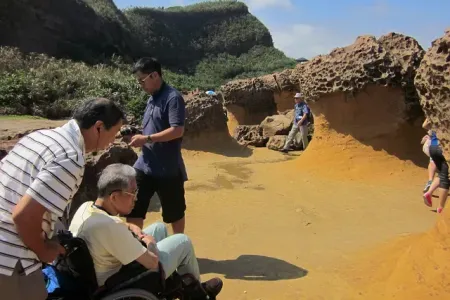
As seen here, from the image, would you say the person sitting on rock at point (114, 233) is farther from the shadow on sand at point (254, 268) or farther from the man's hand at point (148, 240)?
the shadow on sand at point (254, 268)

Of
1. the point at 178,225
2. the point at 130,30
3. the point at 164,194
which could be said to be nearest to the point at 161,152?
the point at 164,194

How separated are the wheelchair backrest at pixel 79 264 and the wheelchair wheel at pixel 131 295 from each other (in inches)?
4.7

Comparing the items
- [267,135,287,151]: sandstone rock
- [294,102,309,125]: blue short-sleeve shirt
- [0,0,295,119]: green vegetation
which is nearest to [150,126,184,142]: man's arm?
[294,102,309,125]: blue short-sleeve shirt

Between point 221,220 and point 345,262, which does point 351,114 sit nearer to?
point 221,220

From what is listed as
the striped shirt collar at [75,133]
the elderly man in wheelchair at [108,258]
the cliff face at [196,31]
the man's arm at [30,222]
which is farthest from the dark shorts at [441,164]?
the cliff face at [196,31]

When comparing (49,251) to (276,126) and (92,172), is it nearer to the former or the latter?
(92,172)

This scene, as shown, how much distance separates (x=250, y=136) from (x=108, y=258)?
392 inches

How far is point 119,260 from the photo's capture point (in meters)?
2.37

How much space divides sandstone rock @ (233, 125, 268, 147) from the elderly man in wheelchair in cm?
933

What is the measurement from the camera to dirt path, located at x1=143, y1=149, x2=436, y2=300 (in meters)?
3.64

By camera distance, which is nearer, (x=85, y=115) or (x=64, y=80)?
(x=85, y=115)

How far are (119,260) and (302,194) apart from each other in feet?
14.2

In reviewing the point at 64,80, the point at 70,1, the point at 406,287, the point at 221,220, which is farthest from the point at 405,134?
the point at 70,1

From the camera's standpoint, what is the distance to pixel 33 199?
1.74 metres
